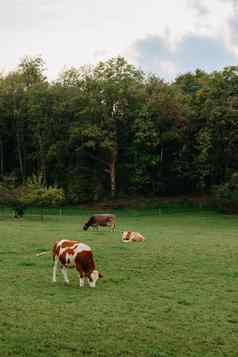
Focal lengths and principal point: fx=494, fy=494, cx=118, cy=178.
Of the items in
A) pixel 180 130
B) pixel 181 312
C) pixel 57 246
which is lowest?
pixel 181 312

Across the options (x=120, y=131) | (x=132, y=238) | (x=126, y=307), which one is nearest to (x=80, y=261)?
(x=126, y=307)

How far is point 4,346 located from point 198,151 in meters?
50.5

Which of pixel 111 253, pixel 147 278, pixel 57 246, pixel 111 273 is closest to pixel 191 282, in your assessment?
pixel 147 278

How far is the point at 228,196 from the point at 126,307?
38.9 m

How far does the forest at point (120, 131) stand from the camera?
2201 inches

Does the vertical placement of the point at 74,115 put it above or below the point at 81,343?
above

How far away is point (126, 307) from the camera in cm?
1144

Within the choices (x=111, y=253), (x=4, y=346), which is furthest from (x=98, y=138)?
(x=4, y=346)

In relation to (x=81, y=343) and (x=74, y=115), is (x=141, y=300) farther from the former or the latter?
(x=74, y=115)

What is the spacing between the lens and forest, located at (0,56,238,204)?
55906mm

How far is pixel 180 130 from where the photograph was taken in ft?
190

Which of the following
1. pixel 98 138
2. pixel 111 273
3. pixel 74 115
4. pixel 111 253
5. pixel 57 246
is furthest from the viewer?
pixel 74 115

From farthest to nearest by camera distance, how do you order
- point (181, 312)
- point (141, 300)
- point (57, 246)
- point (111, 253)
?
point (111, 253) → point (57, 246) → point (141, 300) → point (181, 312)

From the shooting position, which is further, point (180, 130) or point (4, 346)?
point (180, 130)
